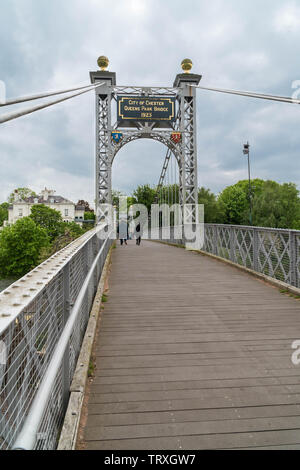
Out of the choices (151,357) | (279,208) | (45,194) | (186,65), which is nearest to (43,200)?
(45,194)

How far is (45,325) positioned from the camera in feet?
6.75

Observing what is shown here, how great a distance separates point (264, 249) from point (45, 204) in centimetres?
7208

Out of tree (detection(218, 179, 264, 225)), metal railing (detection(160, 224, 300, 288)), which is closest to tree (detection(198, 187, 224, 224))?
tree (detection(218, 179, 264, 225))

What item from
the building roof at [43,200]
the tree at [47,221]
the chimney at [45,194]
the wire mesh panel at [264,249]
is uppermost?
the chimney at [45,194]

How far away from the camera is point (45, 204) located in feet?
243

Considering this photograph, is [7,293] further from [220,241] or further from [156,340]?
[220,241]

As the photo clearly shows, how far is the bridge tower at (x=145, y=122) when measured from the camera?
48.2ft

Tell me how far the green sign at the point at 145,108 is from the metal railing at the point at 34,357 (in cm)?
1343

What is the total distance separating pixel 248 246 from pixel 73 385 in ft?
21.1

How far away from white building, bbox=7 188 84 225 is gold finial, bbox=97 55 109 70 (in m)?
59.3

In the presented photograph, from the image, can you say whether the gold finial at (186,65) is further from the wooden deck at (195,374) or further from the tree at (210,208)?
the tree at (210,208)

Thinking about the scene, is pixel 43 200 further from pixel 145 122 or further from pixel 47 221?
pixel 145 122

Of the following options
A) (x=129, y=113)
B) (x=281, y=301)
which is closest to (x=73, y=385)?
(x=281, y=301)

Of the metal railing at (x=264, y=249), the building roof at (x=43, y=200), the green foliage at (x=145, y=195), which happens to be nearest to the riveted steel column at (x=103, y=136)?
the metal railing at (x=264, y=249)
